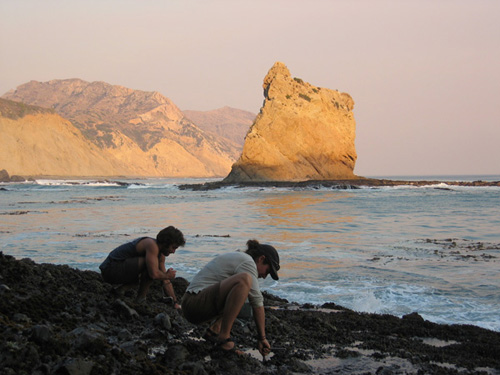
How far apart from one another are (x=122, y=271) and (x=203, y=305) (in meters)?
1.88

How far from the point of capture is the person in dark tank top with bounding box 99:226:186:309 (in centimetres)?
578

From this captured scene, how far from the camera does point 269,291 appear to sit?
8.93 meters

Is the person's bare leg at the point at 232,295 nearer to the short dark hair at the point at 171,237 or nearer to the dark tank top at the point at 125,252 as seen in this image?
the short dark hair at the point at 171,237

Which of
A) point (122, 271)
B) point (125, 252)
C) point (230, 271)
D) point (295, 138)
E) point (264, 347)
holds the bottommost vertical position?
point (264, 347)

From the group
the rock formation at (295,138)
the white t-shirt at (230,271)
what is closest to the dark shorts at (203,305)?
the white t-shirt at (230,271)

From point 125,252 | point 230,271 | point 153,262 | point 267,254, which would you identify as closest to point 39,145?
point 125,252

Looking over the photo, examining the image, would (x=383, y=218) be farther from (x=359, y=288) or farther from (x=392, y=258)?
(x=359, y=288)

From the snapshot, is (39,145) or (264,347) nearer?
(264,347)

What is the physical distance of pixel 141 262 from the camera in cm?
612

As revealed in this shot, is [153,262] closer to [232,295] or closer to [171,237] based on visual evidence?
[171,237]

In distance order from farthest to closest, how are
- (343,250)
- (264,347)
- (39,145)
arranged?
(39,145) < (343,250) < (264,347)

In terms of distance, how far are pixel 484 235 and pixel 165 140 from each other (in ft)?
537

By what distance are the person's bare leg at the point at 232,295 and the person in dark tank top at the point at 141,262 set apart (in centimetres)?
131

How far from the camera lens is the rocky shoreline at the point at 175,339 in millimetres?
3844
